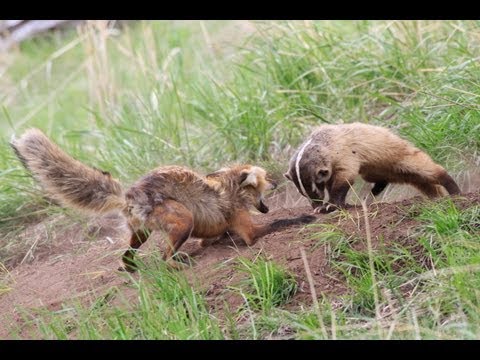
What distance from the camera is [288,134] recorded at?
24.4 feet

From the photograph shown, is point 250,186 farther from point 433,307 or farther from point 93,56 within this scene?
point 93,56

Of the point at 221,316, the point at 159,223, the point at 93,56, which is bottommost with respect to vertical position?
the point at 221,316

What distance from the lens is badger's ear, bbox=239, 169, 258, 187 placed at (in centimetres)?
613

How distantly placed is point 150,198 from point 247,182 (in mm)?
729

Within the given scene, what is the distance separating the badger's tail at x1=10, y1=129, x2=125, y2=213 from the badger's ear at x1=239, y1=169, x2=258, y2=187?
805 mm

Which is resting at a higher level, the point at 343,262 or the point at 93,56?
the point at 93,56

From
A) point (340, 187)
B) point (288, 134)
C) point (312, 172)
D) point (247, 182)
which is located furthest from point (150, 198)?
point (288, 134)

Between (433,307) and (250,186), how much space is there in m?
1.87

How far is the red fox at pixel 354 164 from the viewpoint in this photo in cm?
620

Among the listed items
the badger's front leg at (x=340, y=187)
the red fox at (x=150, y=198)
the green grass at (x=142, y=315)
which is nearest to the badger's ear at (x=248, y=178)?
the red fox at (x=150, y=198)

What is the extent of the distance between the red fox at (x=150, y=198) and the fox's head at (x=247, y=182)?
0.11 m

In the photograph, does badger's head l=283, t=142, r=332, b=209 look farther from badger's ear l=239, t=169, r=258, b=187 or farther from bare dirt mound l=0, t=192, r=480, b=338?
badger's ear l=239, t=169, r=258, b=187

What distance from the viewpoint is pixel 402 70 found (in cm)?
741

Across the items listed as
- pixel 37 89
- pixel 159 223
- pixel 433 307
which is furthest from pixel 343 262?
pixel 37 89
